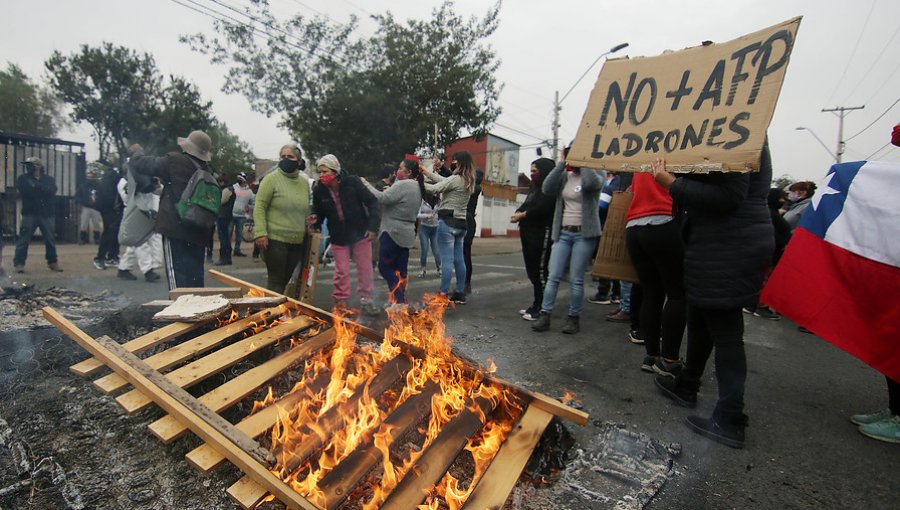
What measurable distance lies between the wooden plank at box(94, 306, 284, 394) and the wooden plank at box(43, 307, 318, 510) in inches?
2.9

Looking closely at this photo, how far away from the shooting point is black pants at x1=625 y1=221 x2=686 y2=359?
3.31 m

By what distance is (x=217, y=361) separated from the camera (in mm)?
2680

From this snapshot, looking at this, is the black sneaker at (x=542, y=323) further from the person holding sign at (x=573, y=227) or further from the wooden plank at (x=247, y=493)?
the wooden plank at (x=247, y=493)

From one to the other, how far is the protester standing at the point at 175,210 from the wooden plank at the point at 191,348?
1.60m

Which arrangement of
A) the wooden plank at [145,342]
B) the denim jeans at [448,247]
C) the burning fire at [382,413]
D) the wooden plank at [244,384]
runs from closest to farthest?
the burning fire at [382,413] < the wooden plank at [244,384] < the wooden plank at [145,342] < the denim jeans at [448,247]

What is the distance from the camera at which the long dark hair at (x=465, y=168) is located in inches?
229

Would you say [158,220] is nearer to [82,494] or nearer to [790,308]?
[82,494]

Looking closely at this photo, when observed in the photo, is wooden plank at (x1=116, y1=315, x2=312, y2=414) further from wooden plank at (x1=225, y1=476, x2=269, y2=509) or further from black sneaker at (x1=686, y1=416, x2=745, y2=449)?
black sneaker at (x1=686, y1=416, x2=745, y2=449)

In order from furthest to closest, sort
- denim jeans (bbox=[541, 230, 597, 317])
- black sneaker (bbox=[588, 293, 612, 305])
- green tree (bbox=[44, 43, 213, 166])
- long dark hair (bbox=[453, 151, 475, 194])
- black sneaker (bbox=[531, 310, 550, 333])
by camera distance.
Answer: green tree (bbox=[44, 43, 213, 166]) < black sneaker (bbox=[588, 293, 612, 305]) < long dark hair (bbox=[453, 151, 475, 194]) < black sneaker (bbox=[531, 310, 550, 333]) < denim jeans (bbox=[541, 230, 597, 317])

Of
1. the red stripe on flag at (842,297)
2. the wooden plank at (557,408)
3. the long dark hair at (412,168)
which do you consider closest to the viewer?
the wooden plank at (557,408)

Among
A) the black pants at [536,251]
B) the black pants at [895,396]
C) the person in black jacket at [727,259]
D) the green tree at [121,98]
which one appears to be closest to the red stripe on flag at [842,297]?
the black pants at [895,396]

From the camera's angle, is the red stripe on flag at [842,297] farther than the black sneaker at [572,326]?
No

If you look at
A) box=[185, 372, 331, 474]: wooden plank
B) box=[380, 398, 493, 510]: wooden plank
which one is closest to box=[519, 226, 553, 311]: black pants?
box=[380, 398, 493, 510]: wooden plank

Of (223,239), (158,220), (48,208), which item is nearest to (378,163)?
(223,239)
